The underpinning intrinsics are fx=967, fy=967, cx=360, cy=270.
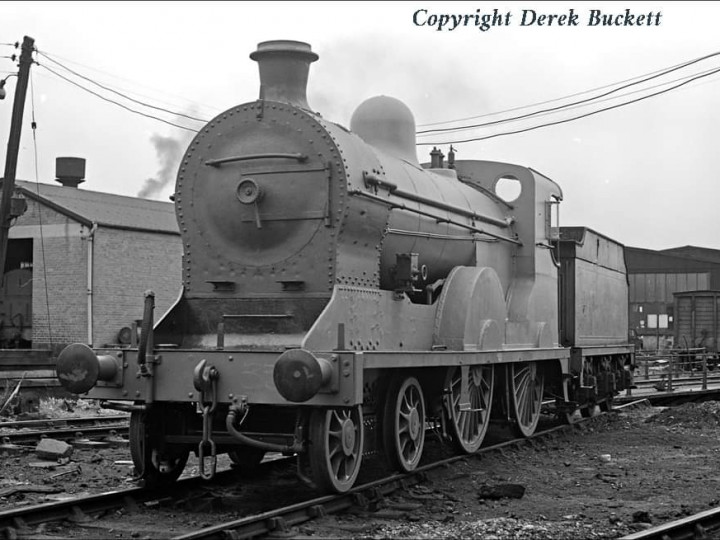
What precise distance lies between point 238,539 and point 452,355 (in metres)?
3.61

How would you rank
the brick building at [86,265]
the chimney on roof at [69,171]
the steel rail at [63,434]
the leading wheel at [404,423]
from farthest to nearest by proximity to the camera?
the chimney on roof at [69,171], the brick building at [86,265], the steel rail at [63,434], the leading wheel at [404,423]

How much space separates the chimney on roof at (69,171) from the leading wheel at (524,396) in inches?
938

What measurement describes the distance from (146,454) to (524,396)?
5.66 m

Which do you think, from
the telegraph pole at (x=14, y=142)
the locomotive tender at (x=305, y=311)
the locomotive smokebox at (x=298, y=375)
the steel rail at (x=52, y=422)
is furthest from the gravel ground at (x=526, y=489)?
the telegraph pole at (x=14, y=142)

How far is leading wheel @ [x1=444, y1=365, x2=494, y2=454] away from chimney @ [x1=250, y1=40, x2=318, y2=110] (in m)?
3.16

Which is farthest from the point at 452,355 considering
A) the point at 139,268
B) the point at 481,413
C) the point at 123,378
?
the point at 139,268

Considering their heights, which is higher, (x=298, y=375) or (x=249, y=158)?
(x=249, y=158)

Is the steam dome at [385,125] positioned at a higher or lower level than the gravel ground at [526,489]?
higher

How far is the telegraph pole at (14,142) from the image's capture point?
17.1m

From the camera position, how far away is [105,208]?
86.4 ft

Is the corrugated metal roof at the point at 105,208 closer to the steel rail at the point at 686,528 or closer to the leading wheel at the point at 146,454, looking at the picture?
the leading wheel at the point at 146,454

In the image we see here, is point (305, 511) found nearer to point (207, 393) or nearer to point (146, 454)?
point (207, 393)

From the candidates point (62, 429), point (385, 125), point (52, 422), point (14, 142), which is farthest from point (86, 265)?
point (385, 125)

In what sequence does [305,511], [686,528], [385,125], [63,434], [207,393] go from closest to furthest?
1. [686,528]
2. [305,511]
3. [207,393]
4. [385,125]
5. [63,434]
